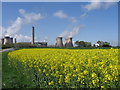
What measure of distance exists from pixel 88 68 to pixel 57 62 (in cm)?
123

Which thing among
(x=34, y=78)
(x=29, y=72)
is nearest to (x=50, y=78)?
(x=34, y=78)

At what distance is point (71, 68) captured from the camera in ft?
14.5

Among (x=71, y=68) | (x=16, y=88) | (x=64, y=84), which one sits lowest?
(x=16, y=88)

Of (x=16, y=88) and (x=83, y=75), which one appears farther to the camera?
(x=16, y=88)

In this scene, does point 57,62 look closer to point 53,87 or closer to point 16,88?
point 53,87

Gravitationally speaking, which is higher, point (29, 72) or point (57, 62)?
point (57, 62)

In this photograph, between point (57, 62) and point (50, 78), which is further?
point (57, 62)

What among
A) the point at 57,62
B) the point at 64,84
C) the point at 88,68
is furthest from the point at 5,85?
the point at 88,68

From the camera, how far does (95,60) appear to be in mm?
5438

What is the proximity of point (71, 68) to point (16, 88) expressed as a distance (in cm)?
221

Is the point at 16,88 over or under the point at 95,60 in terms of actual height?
under

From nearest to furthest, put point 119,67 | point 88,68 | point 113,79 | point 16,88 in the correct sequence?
point 113,79 → point 119,67 → point 88,68 → point 16,88

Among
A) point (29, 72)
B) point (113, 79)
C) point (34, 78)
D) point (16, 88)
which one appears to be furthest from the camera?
point (29, 72)

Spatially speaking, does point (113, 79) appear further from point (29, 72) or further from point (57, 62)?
point (29, 72)
